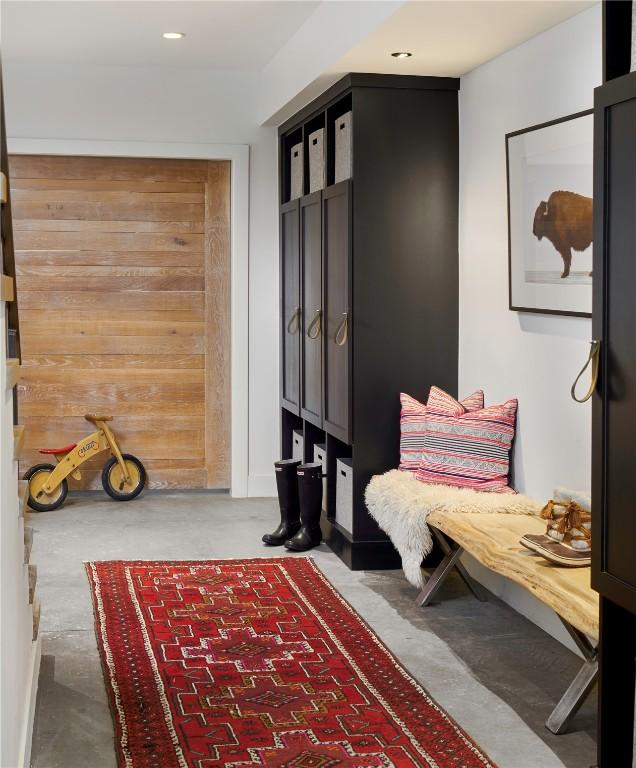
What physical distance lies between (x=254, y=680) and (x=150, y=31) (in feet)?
11.4

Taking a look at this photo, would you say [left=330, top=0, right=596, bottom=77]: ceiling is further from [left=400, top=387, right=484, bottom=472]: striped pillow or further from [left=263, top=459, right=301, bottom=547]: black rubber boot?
[left=263, top=459, right=301, bottom=547]: black rubber boot

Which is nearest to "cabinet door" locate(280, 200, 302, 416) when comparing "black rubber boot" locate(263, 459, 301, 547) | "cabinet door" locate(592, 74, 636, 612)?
"black rubber boot" locate(263, 459, 301, 547)

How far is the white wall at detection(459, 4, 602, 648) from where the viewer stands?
3.79 meters

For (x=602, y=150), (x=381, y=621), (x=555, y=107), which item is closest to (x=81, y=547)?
(x=381, y=621)

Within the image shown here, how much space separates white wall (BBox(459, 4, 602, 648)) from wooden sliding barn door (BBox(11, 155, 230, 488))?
2238mm

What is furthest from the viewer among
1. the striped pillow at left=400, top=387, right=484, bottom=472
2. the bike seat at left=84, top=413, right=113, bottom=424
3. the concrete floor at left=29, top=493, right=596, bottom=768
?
the bike seat at left=84, top=413, right=113, bottom=424

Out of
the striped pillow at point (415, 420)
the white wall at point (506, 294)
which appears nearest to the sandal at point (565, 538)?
the white wall at point (506, 294)

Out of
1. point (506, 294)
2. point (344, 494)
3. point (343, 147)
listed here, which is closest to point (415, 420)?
point (344, 494)

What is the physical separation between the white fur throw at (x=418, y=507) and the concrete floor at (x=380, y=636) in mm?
266

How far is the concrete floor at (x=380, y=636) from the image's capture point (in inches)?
119

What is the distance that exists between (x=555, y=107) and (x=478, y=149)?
78cm

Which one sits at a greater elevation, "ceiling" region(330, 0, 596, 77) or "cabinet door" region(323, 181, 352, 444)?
"ceiling" region(330, 0, 596, 77)

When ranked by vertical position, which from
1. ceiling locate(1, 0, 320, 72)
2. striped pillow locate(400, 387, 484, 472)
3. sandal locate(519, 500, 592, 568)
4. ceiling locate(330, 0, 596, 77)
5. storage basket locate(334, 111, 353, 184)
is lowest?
sandal locate(519, 500, 592, 568)

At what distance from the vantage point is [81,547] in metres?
5.30
